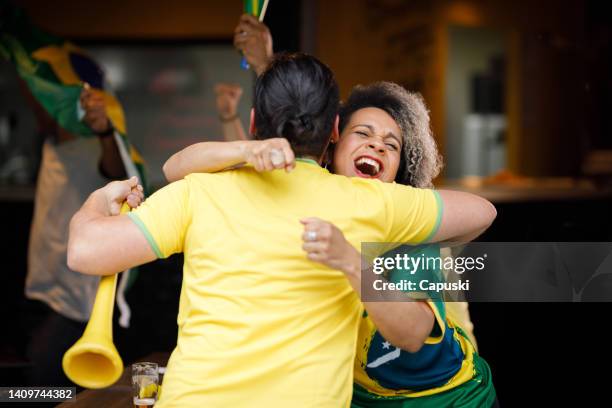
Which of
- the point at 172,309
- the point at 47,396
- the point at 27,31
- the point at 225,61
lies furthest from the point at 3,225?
the point at 225,61

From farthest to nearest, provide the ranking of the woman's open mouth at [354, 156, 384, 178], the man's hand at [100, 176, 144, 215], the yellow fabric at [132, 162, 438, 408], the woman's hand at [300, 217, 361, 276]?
the woman's open mouth at [354, 156, 384, 178], the man's hand at [100, 176, 144, 215], the yellow fabric at [132, 162, 438, 408], the woman's hand at [300, 217, 361, 276]

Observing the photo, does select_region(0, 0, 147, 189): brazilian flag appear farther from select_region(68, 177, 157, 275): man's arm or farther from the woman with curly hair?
select_region(68, 177, 157, 275): man's arm

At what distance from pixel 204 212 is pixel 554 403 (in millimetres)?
2523

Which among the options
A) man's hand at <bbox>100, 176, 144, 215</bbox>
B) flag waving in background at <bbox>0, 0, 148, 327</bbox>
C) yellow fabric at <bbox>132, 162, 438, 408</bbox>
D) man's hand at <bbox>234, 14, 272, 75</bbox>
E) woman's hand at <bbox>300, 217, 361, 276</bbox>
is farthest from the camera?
flag waving in background at <bbox>0, 0, 148, 327</bbox>

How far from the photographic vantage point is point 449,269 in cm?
223

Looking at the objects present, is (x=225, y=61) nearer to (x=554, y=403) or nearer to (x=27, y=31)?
(x=27, y=31)

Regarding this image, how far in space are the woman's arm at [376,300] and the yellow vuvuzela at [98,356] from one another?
44cm

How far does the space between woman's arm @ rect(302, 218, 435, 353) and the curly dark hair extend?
67 cm

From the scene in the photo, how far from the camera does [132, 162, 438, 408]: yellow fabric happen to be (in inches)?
60.0

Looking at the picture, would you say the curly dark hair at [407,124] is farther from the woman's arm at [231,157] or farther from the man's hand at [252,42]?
the woman's arm at [231,157]

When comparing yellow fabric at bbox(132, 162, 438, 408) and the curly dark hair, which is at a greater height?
the curly dark hair

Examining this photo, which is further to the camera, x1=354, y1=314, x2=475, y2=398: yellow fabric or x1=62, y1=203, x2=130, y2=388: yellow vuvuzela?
x1=354, y1=314, x2=475, y2=398: yellow fabric

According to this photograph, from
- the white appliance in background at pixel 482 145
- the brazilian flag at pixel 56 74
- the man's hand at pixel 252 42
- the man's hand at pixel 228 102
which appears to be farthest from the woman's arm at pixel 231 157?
the white appliance in background at pixel 482 145

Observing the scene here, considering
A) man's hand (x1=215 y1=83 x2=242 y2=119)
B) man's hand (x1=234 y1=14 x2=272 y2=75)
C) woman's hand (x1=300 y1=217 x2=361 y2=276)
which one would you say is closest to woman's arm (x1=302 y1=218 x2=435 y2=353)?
woman's hand (x1=300 y1=217 x2=361 y2=276)
